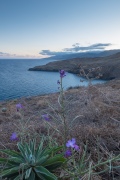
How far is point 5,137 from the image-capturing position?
10.0 ft

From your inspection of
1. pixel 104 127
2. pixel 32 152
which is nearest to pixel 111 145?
pixel 104 127

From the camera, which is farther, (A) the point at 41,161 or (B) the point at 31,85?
(B) the point at 31,85

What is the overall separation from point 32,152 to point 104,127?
145 cm

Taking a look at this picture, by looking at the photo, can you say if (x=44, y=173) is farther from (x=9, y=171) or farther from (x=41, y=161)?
(x=9, y=171)

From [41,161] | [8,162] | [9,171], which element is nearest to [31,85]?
[8,162]

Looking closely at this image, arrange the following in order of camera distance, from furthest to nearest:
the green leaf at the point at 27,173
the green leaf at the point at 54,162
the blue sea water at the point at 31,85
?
the blue sea water at the point at 31,85 → the green leaf at the point at 54,162 → the green leaf at the point at 27,173

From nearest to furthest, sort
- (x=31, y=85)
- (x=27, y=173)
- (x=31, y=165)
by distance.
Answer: (x=27, y=173)
(x=31, y=165)
(x=31, y=85)

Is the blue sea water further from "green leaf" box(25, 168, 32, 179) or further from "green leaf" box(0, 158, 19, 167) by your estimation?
"green leaf" box(25, 168, 32, 179)

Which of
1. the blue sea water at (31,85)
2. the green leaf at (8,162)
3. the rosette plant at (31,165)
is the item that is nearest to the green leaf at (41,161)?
the rosette plant at (31,165)

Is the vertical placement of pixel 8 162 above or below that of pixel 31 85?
above

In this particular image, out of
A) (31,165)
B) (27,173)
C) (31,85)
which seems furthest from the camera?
(31,85)

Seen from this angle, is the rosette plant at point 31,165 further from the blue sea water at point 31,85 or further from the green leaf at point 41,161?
the blue sea water at point 31,85

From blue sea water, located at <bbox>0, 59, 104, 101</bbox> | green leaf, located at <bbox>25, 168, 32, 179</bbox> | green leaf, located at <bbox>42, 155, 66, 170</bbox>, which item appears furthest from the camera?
blue sea water, located at <bbox>0, 59, 104, 101</bbox>

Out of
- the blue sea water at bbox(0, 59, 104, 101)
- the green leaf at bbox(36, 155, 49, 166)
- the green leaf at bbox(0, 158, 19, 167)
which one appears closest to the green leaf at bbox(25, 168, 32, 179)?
the green leaf at bbox(36, 155, 49, 166)
